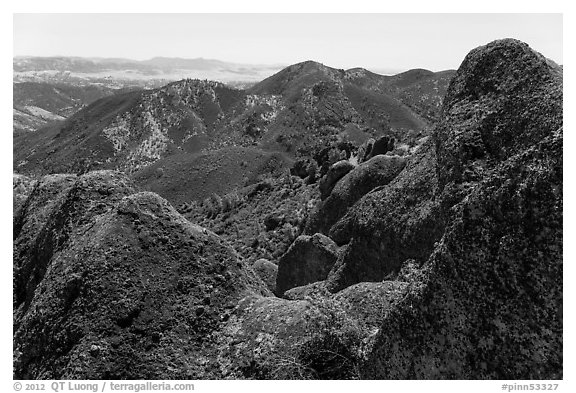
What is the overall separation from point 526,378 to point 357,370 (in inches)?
129

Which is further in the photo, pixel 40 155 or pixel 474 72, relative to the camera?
pixel 40 155

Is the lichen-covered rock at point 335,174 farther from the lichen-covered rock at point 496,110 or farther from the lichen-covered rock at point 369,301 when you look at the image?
the lichen-covered rock at point 369,301

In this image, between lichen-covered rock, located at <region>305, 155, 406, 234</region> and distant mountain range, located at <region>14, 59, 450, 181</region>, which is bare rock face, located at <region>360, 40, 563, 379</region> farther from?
distant mountain range, located at <region>14, 59, 450, 181</region>

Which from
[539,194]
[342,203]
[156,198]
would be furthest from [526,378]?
[342,203]

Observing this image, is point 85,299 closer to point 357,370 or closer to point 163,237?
point 163,237

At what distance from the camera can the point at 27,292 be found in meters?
14.8

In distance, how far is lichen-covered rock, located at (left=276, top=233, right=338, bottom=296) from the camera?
25594 mm

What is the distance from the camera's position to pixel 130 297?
11414 millimetres

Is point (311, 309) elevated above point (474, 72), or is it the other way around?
point (474, 72)

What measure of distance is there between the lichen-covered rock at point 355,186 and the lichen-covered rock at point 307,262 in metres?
4.52

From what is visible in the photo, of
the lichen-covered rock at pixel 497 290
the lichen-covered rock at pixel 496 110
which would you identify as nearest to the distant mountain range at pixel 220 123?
the lichen-covered rock at pixel 496 110

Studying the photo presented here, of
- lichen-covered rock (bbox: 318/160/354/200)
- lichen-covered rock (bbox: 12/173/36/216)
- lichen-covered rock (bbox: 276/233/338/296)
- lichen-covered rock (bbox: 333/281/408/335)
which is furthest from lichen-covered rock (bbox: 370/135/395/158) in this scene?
lichen-covered rock (bbox: 333/281/408/335)

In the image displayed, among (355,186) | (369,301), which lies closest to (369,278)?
(369,301)

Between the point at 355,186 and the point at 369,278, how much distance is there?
11.6 m
